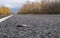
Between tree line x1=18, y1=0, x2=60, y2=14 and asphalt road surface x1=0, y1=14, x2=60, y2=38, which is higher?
asphalt road surface x1=0, y1=14, x2=60, y2=38

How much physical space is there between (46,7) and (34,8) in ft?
14.5

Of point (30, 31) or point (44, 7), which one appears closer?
point (30, 31)

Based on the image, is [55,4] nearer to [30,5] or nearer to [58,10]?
[58,10]

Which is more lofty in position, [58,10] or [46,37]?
[46,37]

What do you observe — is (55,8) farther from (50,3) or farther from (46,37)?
(46,37)

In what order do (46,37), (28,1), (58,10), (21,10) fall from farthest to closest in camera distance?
(21,10)
(28,1)
(58,10)
(46,37)

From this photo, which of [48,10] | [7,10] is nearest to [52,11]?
[48,10]

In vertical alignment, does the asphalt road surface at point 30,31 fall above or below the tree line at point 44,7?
above

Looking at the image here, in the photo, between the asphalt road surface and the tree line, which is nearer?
the asphalt road surface

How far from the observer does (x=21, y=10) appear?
41812 millimetres

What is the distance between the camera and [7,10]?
47.6 m

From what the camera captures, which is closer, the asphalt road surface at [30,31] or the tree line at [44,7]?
the asphalt road surface at [30,31]

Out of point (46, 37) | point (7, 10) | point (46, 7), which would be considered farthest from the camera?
point (7, 10)

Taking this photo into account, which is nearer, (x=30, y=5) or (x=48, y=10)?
(x=48, y=10)
